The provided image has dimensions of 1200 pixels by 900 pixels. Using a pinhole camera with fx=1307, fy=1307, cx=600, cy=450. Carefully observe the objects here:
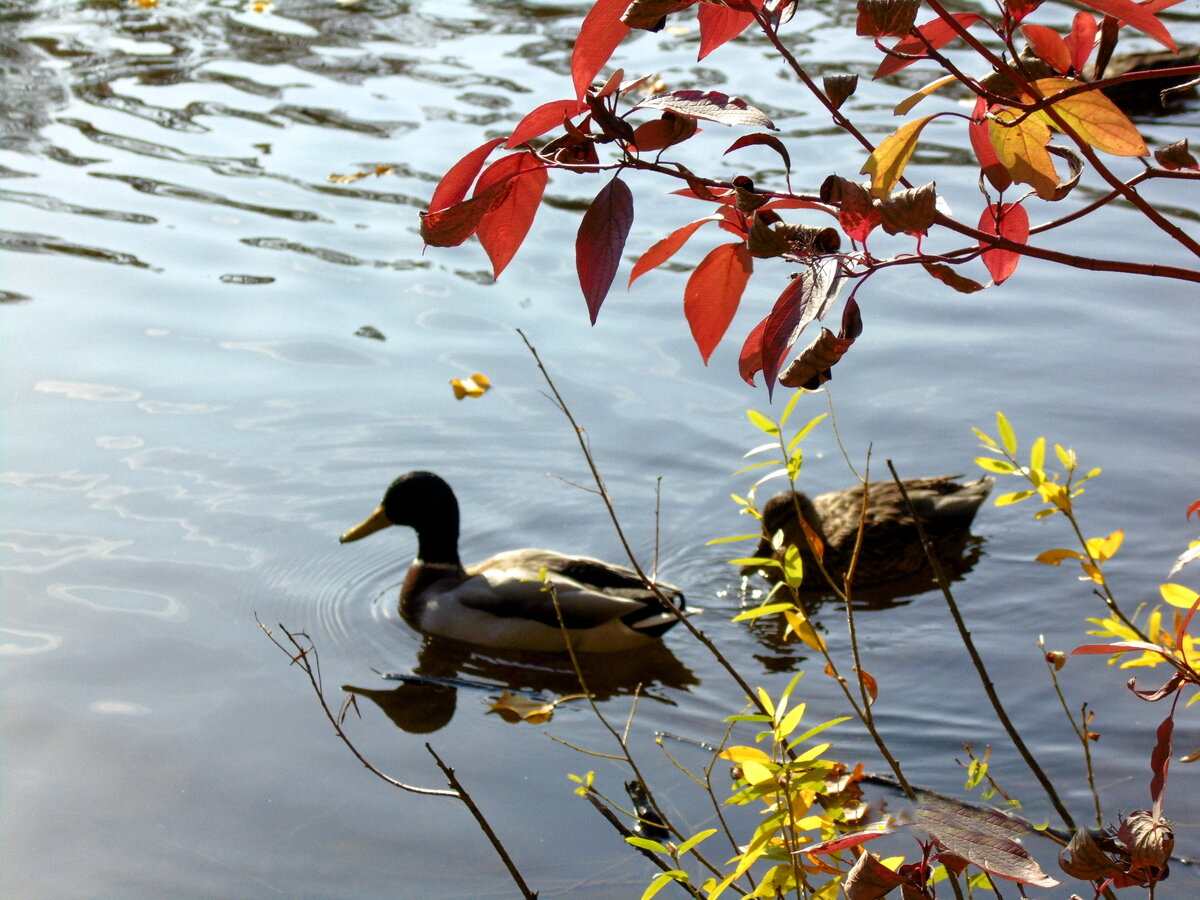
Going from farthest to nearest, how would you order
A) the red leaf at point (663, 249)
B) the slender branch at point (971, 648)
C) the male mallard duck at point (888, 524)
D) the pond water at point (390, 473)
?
the male mallard duck at point (888, 524)
the pond water at point (390, 473)
the slender branch at point (971, 648)
the red leaf at point (663, 249)

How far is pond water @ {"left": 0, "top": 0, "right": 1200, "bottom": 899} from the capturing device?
423 cm

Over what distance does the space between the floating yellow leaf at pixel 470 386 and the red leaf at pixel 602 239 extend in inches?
231

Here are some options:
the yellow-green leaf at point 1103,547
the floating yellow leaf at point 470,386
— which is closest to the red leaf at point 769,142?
the yellow-green leaf at point 1103,547

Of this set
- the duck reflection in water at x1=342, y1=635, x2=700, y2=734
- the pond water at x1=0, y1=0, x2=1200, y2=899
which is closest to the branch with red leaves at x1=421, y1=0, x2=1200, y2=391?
the pond water at x1=0, y1=0, x2=1200, y2=899

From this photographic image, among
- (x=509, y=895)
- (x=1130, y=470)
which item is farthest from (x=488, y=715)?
(x=1130, y=470)

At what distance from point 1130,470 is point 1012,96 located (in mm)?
5411

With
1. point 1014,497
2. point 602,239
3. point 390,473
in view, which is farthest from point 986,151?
point 390,473

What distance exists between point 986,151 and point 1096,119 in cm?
21

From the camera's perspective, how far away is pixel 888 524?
6629 millimetres

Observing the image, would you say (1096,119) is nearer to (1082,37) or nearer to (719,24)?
(1082,37)

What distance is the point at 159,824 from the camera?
4.12 m

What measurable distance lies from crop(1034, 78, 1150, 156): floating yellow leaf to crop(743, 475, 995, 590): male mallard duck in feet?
16.2

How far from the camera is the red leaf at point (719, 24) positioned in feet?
4.64

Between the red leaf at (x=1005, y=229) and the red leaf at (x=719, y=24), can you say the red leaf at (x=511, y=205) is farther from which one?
the red leaf at (x=1005, y=229)
